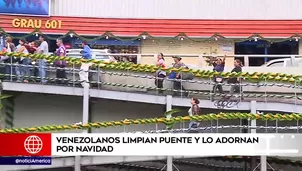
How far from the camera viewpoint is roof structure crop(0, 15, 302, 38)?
68.7ft

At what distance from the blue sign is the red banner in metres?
9.74

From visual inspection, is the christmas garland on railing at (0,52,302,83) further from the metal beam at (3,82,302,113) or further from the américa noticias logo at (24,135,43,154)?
the américa noticias logo at (24,135,43,154)

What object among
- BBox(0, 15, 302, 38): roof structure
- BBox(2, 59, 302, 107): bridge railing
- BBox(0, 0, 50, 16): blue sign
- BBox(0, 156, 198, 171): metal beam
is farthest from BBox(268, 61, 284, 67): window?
BBox(0, 0, 50, 16): blue sign

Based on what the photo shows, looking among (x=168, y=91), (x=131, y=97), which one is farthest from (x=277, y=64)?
(x=131, y=97)

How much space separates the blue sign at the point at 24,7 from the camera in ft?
69.5

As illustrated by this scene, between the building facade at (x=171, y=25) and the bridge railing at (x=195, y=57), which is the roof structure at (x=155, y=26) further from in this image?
the bridge railing at (x=195, y=57)

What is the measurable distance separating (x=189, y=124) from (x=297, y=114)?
2713 millimetres

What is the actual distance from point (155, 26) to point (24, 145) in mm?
10211

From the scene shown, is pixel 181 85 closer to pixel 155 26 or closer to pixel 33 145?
pixel 33 145

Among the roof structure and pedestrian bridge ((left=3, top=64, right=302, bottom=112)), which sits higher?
the roof structure

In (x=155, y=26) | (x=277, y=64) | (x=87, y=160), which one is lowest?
(x=87, y=160)

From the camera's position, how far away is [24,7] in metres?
21.2

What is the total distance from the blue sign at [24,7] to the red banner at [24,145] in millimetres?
9744

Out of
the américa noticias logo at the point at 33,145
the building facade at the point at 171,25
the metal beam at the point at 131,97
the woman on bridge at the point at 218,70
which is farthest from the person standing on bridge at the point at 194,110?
the building facade at the point at 171,25
